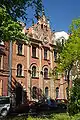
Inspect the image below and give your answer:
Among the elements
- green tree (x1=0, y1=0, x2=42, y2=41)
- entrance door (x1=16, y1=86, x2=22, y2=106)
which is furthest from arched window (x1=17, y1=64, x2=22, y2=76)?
green tree (x1=0, y1=0, x2=42, y2=41)

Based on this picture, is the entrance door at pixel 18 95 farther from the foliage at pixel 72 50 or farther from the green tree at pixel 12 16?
the green tree at pixel 12 16

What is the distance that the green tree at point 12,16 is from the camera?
17.2m

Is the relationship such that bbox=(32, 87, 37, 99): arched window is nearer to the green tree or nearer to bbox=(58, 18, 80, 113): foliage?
bbox=(58, 18, 80, 113): foliage

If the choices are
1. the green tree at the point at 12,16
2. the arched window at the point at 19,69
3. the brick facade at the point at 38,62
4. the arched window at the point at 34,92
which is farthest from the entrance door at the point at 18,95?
the green tree at the point at 12,16

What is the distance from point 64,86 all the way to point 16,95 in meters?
12.2

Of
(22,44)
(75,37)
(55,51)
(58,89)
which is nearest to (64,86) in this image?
(58,89)

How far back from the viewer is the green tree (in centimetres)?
1722

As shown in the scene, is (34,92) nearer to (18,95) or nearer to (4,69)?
(18,95)

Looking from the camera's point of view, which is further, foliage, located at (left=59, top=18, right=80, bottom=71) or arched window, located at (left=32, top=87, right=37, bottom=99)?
arched window, located at (left=32, top=87, right=37, bottom=99)

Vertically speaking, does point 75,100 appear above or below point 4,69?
below

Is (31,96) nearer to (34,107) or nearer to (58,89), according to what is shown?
(34,107)

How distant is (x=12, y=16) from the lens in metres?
20.3

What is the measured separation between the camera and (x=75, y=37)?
1229 inches

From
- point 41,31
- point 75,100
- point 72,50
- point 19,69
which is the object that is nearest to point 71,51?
point 72,50
